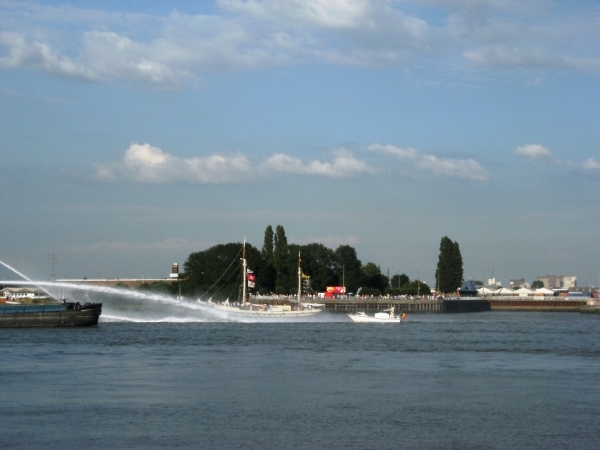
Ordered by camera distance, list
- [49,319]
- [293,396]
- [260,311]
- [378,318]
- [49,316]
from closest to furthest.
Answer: [293,396] → [49,316] → [49,319] → [260,311] → [378,318]

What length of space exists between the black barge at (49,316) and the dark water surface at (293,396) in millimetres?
18987

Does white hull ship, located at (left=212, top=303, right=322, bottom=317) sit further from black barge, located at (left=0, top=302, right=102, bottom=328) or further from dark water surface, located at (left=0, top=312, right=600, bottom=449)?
dark water surface, located at (left=0, top=312, right=600, bottom=449)

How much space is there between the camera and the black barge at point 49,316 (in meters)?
100

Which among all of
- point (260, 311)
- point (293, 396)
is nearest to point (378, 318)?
point (260, 311)

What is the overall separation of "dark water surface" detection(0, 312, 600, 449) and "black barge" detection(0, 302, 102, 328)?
62.3 ft

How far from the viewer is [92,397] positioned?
42906mm

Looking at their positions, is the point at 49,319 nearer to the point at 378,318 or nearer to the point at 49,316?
the point at 49,316

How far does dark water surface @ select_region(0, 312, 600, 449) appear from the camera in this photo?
3303 cm

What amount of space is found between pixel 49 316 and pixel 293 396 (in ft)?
212

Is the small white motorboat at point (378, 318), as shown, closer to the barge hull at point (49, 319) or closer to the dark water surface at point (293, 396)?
the barge hull at point (49, 319)

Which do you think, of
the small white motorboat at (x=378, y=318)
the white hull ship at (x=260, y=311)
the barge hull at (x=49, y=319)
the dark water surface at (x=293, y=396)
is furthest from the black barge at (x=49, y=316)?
the small white motorboat at (x=378, y=318)

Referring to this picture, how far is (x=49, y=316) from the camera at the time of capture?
10025 cm

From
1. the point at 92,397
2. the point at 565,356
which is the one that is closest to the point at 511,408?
the point at 92,397

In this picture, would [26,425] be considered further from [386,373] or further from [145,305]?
[145,305]
